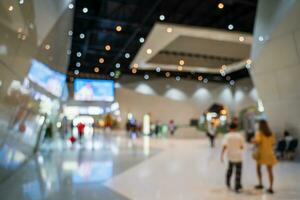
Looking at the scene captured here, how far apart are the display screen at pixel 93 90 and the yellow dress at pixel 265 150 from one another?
3077 centimetres

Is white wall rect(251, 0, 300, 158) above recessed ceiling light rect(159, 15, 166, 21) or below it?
below

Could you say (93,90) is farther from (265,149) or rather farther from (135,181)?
(265,149)

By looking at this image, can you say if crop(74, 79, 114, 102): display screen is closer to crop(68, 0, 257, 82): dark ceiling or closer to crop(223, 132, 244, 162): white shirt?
crop(68, 0, 257, 82): dark ceiling

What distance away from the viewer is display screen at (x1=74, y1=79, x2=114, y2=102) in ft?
121

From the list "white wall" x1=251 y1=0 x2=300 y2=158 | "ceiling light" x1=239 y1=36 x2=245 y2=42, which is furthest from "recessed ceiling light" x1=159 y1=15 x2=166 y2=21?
"white wall" x1=251 y1=0 x2=300 y2=158

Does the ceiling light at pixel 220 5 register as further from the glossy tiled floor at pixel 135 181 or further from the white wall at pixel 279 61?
the glossy tiled floor at pixel 135 181

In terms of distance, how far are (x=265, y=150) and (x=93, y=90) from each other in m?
31.2

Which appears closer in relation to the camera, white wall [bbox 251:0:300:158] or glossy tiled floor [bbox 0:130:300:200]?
glossy tiled floor [bbox 0:130:300:200]

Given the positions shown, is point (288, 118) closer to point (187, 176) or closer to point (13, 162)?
point (187, 176)

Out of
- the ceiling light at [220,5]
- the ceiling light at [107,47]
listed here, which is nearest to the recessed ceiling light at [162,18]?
the ceiling light at [220,5]

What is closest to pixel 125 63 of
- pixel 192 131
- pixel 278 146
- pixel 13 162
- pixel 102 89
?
pixel 102 89

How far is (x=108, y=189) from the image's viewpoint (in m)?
7.83

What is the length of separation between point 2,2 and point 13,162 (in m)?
6.13

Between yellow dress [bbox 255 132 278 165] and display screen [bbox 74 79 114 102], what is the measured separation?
3077 centimetres
